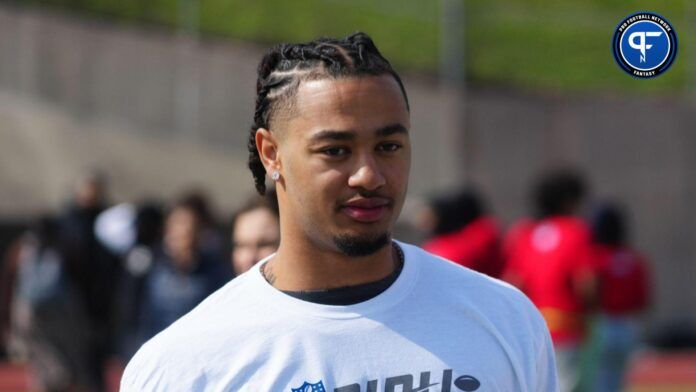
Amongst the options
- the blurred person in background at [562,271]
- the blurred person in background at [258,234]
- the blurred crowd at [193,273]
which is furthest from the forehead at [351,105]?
the blurred person in background at [562,271]

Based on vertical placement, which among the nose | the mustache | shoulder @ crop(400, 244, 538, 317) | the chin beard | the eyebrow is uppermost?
the eyebrow

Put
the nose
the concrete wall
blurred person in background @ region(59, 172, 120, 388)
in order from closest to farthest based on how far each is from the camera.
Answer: the nose
blurred person in background @ region(59, 172, 120, 388)
the concrete wall

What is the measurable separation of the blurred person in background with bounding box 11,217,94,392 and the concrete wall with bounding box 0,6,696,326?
5997mm

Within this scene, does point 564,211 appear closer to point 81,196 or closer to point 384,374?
point 81,196

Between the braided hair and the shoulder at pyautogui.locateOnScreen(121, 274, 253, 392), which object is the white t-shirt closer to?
the shoulder at pyautogui.locateOnScreen(121, 274, 253, 392)

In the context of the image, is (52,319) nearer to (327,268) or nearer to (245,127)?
(245,127)

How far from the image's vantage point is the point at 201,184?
1856 cm

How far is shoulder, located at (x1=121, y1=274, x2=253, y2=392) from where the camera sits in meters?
3.40

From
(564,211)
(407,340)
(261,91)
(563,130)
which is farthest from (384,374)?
(563,130)

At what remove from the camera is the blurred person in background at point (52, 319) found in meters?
11.8

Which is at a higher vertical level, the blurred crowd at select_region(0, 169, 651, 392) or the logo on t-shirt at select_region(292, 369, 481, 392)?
the logo on t-shirt at select_region(292, 369, 481, 392)

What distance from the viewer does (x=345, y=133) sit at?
336 cm

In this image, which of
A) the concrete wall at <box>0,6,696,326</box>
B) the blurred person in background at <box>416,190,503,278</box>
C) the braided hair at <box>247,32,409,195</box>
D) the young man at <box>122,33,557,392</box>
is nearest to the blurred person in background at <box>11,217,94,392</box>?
the blurred person in background at <box>416,190,503,278</box>

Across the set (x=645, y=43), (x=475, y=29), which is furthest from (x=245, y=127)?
(x=645, y=43)
